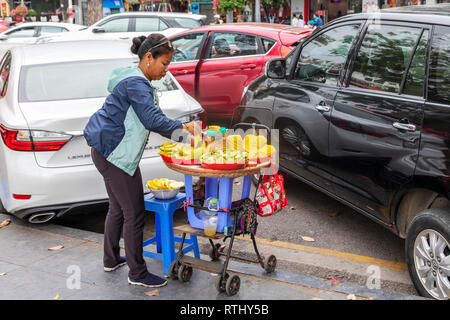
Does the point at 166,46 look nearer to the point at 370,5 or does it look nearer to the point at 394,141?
the point at 394,141

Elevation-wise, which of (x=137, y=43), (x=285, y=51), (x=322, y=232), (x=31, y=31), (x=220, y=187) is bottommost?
(x=322, y=232)

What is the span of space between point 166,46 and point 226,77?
4932mm

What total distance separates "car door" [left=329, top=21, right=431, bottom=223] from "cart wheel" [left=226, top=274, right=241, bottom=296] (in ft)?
4.16

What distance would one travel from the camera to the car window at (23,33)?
18875mm

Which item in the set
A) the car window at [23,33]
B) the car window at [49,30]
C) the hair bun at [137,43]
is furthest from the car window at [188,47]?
the car window at [23,33]

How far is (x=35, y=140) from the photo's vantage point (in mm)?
4734

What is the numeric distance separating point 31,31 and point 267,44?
13.0 metres

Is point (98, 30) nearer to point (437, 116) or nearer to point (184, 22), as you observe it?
point (184, 22)

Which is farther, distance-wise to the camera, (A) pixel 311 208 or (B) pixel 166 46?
(A) pixel 311 208

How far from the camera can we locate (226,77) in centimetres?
866

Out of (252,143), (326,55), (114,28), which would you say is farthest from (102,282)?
(114,28)

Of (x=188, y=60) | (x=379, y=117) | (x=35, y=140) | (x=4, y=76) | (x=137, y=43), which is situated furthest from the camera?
(x=188, y=60)

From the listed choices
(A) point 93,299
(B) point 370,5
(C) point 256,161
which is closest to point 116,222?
(A) point 93,299
